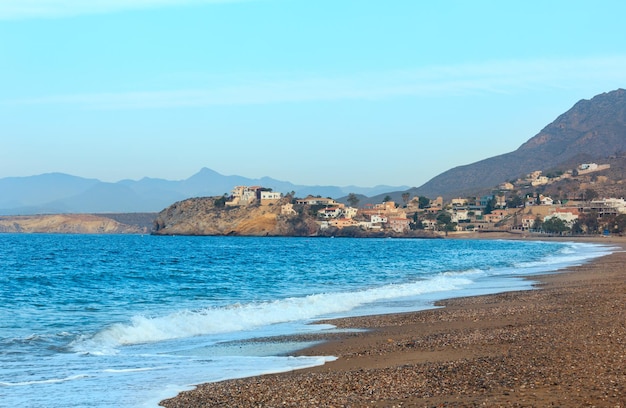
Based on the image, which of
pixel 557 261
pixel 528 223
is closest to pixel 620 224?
pixel 528 223

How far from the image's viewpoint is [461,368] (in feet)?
38.3

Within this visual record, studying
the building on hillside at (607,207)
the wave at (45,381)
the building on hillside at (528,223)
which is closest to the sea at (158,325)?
the wave at (45,381)

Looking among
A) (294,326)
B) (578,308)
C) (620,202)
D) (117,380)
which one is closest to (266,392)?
(117,380)

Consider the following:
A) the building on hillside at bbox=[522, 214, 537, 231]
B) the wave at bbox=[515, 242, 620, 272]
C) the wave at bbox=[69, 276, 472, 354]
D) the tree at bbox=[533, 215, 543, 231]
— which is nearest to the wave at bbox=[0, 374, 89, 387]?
the wave at bbox=[69, 276, 472, 354]

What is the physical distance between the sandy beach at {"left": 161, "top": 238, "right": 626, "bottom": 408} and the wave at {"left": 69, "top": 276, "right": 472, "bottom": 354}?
10.9 feet

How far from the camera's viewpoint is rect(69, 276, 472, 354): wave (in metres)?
17.8

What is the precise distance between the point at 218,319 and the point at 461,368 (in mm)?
10836

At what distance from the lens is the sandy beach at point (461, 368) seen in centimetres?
955

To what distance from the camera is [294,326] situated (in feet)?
67.2

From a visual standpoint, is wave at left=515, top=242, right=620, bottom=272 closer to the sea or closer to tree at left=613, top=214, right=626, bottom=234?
the sea

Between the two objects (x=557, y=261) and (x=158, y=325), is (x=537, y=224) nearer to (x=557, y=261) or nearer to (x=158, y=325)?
(x=557, y=261)

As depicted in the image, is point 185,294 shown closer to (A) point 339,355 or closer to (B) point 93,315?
(B) point 93,315

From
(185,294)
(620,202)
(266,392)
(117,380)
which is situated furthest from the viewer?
(620,202)

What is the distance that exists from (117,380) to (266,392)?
3.14 meters
